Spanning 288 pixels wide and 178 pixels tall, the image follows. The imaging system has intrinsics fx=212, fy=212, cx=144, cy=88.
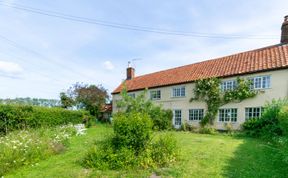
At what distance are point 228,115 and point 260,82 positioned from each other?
395 centimetres

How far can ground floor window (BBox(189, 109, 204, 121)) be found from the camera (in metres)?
21.4

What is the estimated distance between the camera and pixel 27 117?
16812mm

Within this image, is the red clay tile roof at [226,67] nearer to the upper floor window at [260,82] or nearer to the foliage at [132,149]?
the upper floor window at [260,82]

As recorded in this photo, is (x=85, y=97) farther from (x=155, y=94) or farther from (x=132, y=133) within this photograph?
(x=132, y=133)

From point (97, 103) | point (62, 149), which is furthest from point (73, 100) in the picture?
point (62, 149)

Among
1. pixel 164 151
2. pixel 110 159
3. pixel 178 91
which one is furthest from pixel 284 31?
pixel 110 159

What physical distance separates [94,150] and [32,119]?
12043mm

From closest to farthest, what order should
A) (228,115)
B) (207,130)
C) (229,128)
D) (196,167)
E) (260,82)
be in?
(196,167) → (260,82) → (229,128) → (207,130) → (228,115)

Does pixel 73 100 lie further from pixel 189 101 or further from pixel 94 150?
pixel 94 150

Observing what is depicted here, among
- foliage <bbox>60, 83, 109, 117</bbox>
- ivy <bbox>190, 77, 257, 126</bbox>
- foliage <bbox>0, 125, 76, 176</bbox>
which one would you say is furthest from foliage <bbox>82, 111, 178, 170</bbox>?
foliage <bbox>60, 83, 109, 117</bbox>

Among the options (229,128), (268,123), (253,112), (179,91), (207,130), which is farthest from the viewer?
(179,91)

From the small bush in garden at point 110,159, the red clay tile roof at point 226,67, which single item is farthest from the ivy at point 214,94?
the small bush in garden at point 110,159

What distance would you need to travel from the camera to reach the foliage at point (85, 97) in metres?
34.2

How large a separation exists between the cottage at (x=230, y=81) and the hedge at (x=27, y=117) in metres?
11.8
